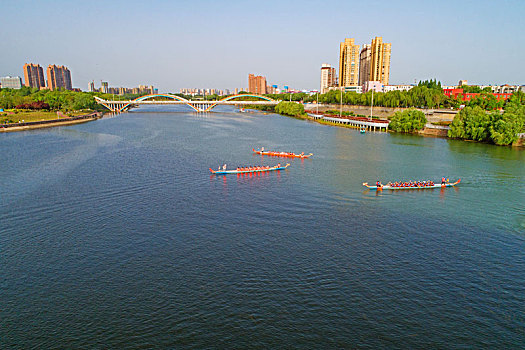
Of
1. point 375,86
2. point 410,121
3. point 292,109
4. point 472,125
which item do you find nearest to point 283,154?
point 472,125

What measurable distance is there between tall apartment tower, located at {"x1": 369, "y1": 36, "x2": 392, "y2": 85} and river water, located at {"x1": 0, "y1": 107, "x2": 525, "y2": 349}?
143307mm

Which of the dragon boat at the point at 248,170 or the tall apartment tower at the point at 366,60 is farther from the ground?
the tall apartment tower at the point at 366,60

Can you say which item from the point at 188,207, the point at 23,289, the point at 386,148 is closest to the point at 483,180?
the point at 386,148

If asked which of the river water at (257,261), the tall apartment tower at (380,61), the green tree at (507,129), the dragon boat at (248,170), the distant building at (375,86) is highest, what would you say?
the tall apartment tower at (380,61)

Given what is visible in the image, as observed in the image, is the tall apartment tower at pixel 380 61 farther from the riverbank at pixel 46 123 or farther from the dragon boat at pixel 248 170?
the dragon boat at pixel 248 170

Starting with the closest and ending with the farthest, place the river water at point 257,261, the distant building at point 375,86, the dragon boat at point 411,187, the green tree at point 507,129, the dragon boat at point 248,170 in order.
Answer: the river water at point 257,261, the dragon boat at point 411,187, the dragon boat at point 248,170, the green tree at point 507,129, the distant building at point 375,86

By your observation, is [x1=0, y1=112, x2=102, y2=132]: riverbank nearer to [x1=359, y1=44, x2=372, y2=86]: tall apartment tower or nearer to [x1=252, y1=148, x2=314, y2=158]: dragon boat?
[x1=252, y1=148, x2=314, y2=158]: dragon boat

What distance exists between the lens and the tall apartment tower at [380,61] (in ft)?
550

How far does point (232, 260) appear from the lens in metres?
20.3

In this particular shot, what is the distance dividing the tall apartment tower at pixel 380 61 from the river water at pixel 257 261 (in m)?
143

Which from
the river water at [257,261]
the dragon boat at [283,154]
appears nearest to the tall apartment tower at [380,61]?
the dragon boat at [283,154]

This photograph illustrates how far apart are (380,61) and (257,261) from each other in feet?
556

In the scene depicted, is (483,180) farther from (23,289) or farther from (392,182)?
(23,289)

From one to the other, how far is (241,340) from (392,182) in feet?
85.0
